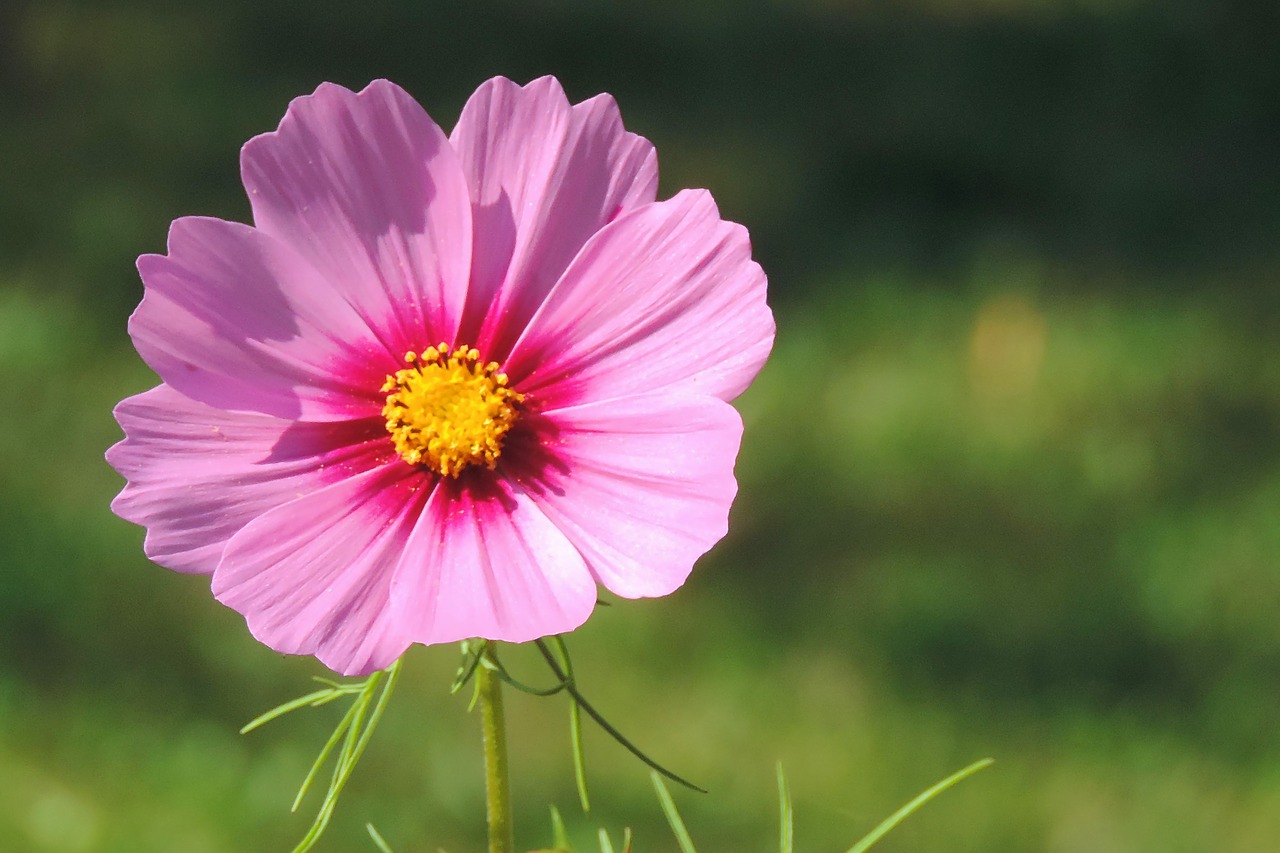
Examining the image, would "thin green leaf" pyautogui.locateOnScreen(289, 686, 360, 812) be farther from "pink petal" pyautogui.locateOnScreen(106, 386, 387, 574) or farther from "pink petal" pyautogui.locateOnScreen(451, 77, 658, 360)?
"pink petal" pyautogui.locateOnScreen(451, 77, 658, 360)

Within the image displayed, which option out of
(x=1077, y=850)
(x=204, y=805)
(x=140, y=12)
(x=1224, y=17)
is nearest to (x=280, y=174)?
(x=204, y=805)

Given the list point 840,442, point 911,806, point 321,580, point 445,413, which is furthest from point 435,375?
point 840,442

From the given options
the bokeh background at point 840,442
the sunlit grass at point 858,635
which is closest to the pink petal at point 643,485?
the bokeh background at point 840,442

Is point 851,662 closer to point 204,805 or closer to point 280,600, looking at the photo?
point 204,805

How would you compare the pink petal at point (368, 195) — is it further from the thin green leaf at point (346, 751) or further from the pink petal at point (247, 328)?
the thin green leaf at point (346, 751)

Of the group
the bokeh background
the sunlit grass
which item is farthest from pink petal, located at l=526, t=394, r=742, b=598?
the sunlit grass

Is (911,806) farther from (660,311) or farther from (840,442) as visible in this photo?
(840,442)

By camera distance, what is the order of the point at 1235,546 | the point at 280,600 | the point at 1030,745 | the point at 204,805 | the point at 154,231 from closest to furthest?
the point at 280,600 → the point at 204,805 → the point at 1030,745 → the point at 1235,546 → the point at 154,231
